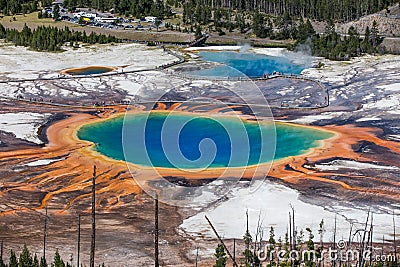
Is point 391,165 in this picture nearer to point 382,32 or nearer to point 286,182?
Answer: point 286,182

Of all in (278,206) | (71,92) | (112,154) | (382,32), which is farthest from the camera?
(382,32)

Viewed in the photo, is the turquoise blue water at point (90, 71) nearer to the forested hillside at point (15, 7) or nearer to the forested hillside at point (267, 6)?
the forested hillside at point (267, 6)

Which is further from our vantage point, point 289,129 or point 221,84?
point 221,84

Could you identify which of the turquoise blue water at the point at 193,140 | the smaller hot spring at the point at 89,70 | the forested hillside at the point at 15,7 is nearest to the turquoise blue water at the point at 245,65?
the smaller hot spring at the point at 89,70

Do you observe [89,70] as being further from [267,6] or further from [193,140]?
[267,6]

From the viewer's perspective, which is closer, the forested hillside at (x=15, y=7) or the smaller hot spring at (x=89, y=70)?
the smaller hot spring at (x=89, y=70)

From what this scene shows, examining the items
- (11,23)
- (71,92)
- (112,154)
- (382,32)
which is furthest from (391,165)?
(11,23)

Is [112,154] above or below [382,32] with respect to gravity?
below
